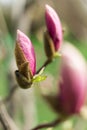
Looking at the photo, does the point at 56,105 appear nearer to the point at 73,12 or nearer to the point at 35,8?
the point at 35,8

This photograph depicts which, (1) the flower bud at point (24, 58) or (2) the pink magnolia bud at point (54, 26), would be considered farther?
(2) the pink magnolia bud at point (54, 26)

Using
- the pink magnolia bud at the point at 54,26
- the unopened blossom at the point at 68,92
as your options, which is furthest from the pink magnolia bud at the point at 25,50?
the unopened blossom at the point at 68,92

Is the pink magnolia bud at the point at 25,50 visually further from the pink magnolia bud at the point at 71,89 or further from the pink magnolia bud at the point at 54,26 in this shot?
the pink magnolia bud at the point at 71,89

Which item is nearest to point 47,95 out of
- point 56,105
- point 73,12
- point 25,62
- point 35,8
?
point 56,105

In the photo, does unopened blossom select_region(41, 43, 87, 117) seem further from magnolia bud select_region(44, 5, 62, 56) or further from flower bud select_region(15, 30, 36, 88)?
flower bud select_region(15, 30, 36, 88)

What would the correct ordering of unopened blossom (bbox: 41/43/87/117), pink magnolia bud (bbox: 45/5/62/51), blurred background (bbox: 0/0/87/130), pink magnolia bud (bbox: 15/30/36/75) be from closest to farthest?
1. pink magnolia bud (bbox: 15/30/36/75)
2. pink magnolia bud (bbox: 45/5/62/51)
3. unopened blossom (bbox: 41/43/87/117)
4. blurred background (bbox: 0/0/87/130)

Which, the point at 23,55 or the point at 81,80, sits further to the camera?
the point at 81,80

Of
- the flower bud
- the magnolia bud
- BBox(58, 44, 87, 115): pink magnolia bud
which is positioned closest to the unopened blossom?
BBox(58, 44, 87, 115): pink magnolia bud
